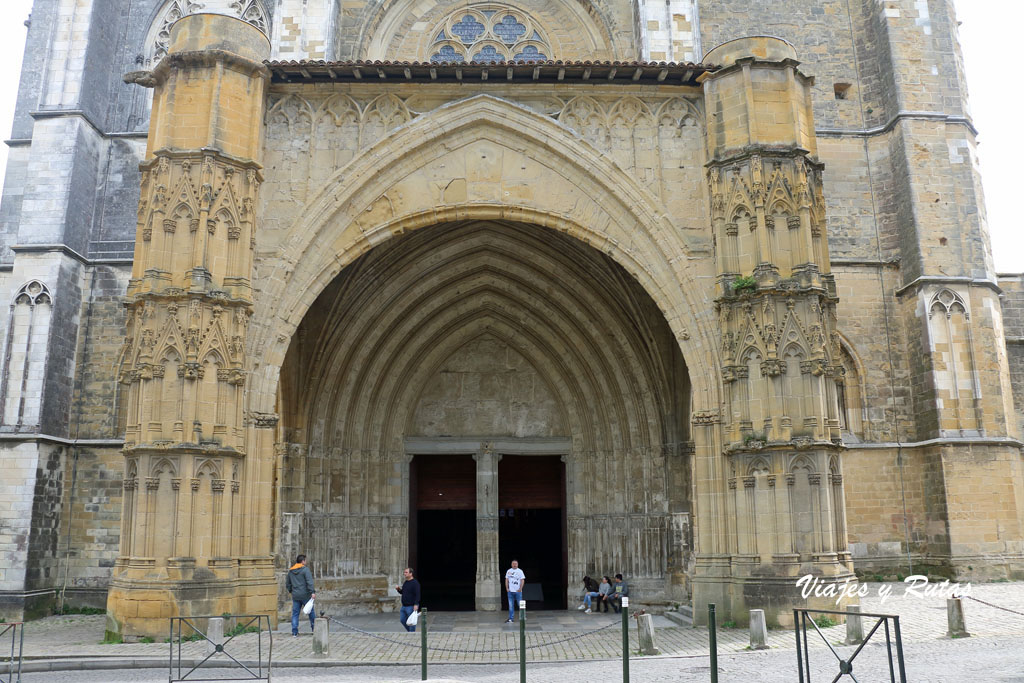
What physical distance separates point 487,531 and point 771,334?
7156mm

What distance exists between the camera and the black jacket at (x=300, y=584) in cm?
1195

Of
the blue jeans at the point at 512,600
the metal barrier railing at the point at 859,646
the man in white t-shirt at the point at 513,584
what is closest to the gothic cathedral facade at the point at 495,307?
the blue jeans at the point at 512,600

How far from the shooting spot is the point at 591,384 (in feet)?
54.0

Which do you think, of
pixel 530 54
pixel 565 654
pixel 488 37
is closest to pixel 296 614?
pixel 565 654

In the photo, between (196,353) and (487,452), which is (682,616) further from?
(196,353)

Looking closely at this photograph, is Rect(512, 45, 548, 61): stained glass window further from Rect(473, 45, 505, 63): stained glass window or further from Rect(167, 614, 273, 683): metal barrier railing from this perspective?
Rect(167, 614, 273, 683): metal barrier railing

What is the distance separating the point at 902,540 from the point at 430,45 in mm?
14555

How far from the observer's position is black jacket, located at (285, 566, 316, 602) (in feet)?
39.2

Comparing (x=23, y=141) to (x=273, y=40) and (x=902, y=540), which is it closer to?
(x=273, y=40)

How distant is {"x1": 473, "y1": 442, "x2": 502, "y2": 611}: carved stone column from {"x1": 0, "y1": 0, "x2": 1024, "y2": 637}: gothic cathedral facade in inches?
1.8


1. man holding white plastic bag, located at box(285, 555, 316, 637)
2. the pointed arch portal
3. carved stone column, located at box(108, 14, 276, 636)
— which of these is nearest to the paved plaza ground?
man holding white plastic bag, located at box(285, 555, 316, 637)

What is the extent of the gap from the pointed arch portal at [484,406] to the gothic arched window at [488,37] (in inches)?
191

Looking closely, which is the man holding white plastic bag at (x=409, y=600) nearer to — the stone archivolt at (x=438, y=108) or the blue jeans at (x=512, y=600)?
the blue jeans at (x=512, y=600)

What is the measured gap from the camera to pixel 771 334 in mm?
11633
